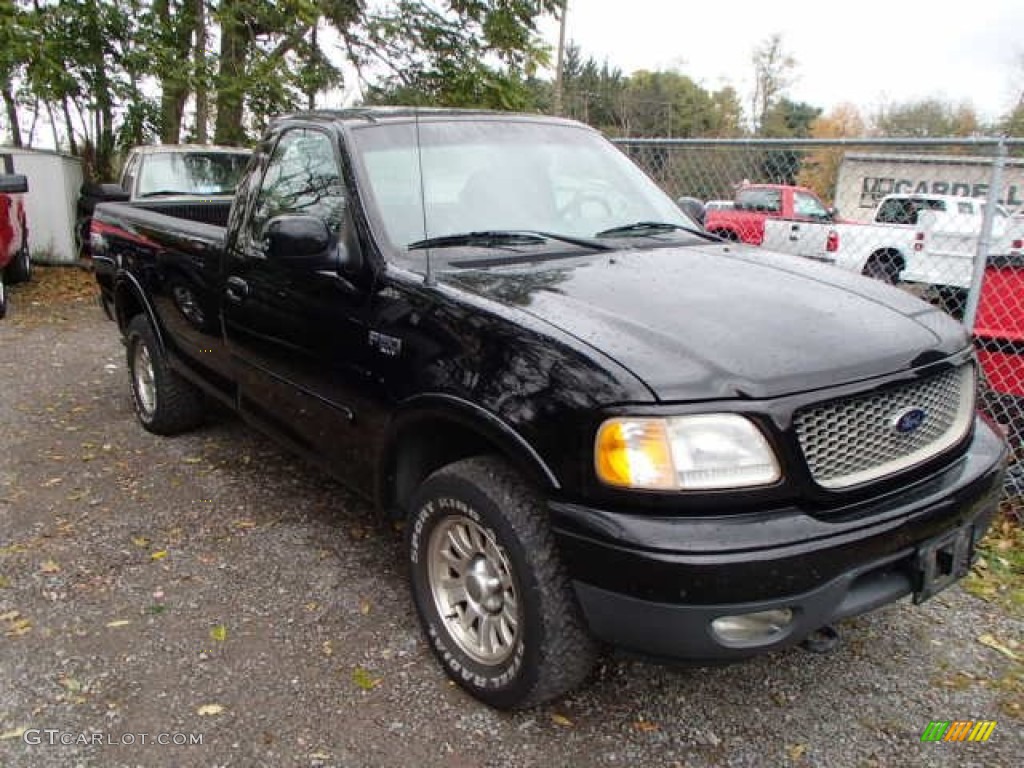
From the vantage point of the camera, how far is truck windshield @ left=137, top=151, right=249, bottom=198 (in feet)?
30.3

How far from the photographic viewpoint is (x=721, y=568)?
208 cm

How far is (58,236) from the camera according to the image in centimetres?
1262

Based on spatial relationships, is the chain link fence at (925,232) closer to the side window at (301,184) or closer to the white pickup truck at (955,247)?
the white pickup truck at (955,247)

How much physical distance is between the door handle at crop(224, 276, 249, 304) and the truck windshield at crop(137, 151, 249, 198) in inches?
228

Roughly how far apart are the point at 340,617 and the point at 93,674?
0.88 meters

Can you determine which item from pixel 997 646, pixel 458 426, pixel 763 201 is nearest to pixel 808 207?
pixel 763 201

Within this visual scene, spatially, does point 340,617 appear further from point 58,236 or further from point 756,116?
point 756,116

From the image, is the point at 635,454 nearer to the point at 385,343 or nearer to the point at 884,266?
the point at 385,343

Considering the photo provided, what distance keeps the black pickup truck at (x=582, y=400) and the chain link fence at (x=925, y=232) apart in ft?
5.12

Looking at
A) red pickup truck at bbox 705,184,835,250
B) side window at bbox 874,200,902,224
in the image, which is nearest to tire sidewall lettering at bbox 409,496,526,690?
red pickup truck at bbox 705,184,835,250

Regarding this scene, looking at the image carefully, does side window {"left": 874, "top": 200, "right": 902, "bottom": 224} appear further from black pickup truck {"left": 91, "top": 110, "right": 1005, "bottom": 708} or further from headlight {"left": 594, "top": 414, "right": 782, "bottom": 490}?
headlight {"left": 594, "top": 414, "right": 782, "bottom": 490}

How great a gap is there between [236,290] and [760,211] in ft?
36.2

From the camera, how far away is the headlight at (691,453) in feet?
7.06

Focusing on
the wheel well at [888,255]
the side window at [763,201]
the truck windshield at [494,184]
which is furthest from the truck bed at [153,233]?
the side window at [763,201]
